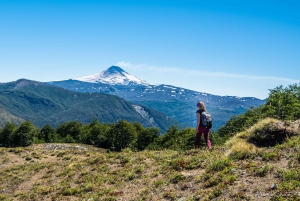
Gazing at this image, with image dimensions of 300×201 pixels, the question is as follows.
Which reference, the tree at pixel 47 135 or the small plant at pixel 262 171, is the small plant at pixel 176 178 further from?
the tree at pixel 47 135

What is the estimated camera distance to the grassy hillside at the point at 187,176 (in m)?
10.3

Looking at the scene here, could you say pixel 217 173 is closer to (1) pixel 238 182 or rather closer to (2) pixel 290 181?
(1) pixel 238 182

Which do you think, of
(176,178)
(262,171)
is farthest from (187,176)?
(262,171)

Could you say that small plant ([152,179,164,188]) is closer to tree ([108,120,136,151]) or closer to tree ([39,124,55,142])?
tree ([108,120,136,151])

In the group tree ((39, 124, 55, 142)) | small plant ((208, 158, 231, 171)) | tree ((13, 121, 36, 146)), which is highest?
small plant ((208, 158, 231, 171))

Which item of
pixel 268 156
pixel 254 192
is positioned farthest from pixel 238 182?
pixel 268 156

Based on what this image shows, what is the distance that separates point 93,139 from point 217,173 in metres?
109

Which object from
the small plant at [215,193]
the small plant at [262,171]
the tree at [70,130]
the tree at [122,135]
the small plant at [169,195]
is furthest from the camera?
the tree at [70,130]

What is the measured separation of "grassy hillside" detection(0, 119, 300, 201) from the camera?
407 inches

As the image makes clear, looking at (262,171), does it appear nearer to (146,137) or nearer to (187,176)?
(187,176)

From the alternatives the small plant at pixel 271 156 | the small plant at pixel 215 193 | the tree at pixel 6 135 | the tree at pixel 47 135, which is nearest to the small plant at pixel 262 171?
the small plant at pixel 271 156

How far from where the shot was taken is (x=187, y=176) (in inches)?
514

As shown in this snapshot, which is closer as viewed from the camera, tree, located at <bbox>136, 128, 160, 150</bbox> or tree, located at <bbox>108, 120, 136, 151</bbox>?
tree, located at <bbox>108, 120, 136, 151</bbox>

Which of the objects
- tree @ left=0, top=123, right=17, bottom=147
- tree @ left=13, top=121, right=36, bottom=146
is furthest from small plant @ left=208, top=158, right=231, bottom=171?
tree @ left=0, top=123, right=17, bottom=147
